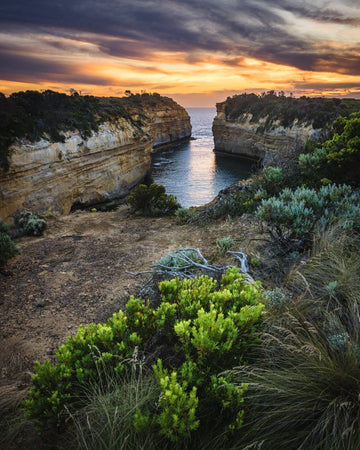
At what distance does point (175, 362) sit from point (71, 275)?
531cm

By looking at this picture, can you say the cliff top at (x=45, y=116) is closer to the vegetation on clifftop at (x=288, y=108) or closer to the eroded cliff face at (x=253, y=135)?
the eroded cliff face at (x=253, y=135)

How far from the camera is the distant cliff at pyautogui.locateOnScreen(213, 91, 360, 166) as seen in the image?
30836mm

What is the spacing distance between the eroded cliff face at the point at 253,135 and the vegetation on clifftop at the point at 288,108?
2.36 ft

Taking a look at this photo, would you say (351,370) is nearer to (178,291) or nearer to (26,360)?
(178,291)

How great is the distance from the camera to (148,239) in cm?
928

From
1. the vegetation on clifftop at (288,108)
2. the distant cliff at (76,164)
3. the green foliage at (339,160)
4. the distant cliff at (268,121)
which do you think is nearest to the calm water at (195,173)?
the distant cliff at (268,121)

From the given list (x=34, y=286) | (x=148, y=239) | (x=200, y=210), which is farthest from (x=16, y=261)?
(x=200, y=210)

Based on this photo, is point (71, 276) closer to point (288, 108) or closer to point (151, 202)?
point (151, 202)

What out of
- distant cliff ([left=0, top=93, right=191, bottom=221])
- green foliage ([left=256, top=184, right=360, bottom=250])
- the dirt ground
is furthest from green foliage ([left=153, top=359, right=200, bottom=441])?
distant cliff ([left=0, top=93, right=191, bottom=221])

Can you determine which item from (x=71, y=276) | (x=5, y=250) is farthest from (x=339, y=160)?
(x=5, y=250)

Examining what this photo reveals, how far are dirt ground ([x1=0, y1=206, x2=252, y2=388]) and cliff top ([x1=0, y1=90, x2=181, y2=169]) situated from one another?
7.86m

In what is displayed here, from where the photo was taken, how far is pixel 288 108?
3609 centimetres

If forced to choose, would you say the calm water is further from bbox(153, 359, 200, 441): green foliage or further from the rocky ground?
bbox(153, 359, 200, 441): green foliage

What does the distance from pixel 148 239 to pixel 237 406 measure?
764 centimetres
